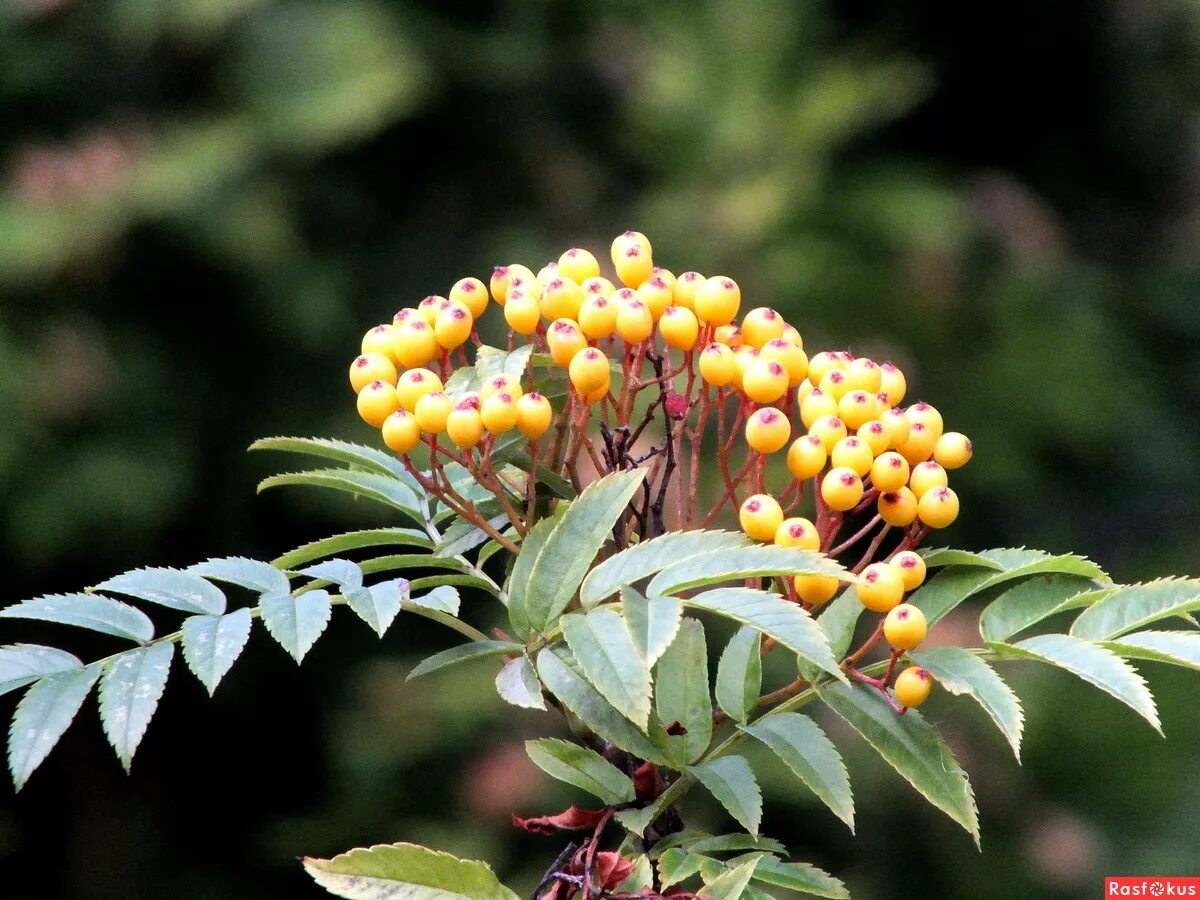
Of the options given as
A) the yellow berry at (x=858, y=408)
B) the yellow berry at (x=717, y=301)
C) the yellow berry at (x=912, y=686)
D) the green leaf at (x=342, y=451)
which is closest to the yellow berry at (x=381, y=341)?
the green leaf at (x=342, y=451)

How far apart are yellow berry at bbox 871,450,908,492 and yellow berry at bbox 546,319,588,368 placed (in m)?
0.22

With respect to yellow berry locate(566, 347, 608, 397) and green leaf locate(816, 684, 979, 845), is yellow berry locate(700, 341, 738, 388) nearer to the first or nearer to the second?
→ yellow berry locate(566, 347, 608, 397)

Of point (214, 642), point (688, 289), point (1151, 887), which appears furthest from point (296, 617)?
point (1151, 887)

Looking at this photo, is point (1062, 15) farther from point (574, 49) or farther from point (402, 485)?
point (402, 485)

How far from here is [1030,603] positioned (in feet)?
3.14

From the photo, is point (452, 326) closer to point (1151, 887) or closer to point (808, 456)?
point (808, 456)

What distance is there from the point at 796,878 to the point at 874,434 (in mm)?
301

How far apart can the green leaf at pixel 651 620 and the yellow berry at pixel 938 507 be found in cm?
19

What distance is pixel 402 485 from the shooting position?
3.52 feet

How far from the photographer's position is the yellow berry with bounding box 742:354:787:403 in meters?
0.90

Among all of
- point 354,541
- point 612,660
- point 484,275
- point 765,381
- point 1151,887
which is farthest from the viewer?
point 484,275


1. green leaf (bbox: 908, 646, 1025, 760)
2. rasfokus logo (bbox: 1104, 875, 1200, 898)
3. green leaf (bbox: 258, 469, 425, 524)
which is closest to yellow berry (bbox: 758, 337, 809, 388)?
green leaf (bbox: 908, 646, 1025, 760)

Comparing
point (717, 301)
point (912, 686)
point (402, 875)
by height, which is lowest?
point (402, 875)

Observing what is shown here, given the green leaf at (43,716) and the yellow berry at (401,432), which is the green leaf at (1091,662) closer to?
the yellow berry at (401,432)
